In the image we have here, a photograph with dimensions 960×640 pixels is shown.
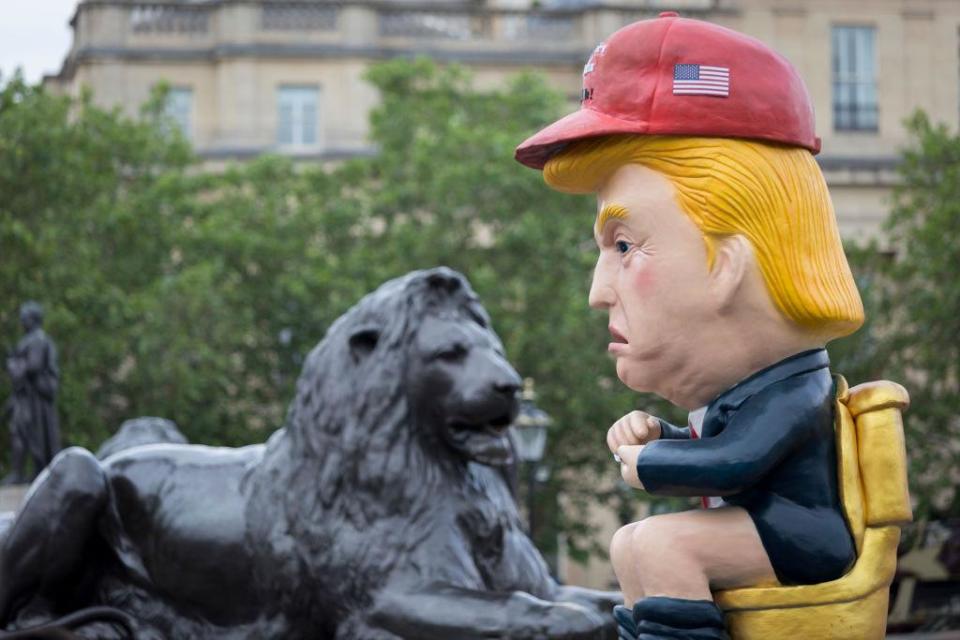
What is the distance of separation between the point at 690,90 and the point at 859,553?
1.02 metres

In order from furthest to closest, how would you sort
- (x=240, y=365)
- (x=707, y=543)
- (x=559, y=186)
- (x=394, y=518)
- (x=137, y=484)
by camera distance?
(x=240, y=365) < (x=137, y=484) < (x=394, y=518) < (x=559, y=186) < (x=707, y=543)

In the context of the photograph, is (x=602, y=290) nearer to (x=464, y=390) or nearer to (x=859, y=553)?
(x=859, y=553)

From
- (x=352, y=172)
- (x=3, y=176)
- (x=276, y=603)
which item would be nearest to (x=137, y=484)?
(x=276, y=603)

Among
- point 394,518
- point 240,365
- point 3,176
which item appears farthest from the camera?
point 240,365

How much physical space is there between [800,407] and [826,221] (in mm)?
406

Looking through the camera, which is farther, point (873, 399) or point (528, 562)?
point (528, 562)

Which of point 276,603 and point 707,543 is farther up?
point 707,543

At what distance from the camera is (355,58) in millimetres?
42000

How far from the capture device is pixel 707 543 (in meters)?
3.76

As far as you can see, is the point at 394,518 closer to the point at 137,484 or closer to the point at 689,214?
the point at 137,484

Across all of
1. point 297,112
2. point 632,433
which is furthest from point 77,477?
point 297,112

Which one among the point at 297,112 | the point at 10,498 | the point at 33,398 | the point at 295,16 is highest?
the point at 295,16

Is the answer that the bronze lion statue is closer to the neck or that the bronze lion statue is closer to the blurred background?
the neck

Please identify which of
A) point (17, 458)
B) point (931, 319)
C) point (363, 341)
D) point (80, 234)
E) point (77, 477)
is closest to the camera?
point (363, 341)
